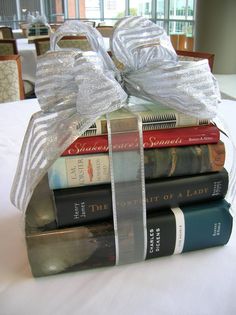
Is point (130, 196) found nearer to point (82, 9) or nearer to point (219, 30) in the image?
point (219, 30)

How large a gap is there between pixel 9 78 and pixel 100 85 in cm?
133

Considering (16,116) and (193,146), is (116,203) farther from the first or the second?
(16,116)

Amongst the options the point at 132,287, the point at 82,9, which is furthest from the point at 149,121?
the point at 82,9

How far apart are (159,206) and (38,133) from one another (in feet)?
0.64

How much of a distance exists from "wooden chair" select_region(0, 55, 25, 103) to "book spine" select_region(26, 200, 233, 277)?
1.38m

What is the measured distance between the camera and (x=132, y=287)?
1.47 feet

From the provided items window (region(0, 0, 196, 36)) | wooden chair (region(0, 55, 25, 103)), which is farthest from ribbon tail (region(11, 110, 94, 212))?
window (region(0, 0, 196, 36))

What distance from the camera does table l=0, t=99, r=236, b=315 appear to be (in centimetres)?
42

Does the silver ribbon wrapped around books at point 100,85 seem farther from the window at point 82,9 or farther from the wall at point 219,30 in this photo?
the window at point 82,9

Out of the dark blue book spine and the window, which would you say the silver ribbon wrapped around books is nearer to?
the dark blue book spine

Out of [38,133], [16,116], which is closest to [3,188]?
[38,133]

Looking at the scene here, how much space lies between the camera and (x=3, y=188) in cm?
72

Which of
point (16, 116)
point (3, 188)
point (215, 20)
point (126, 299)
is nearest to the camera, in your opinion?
point (126, 299)

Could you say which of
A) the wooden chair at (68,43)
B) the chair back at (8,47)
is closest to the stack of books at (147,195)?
the wooden chair at (68,43)
